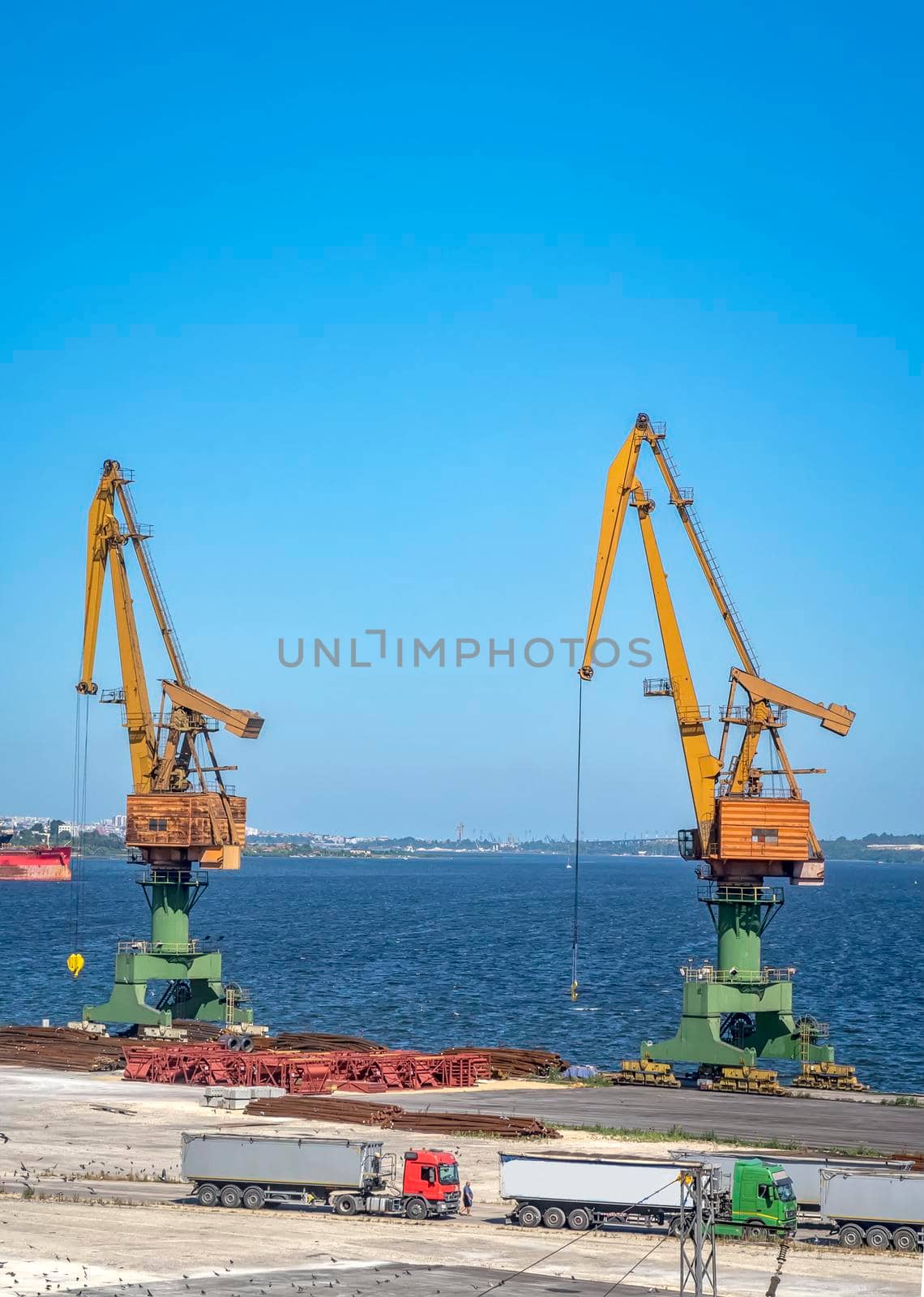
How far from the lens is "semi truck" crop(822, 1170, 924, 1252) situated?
37.5 metres

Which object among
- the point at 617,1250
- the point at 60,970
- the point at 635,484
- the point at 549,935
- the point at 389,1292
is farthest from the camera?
the point at 549,935

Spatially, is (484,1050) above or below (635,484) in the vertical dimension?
below

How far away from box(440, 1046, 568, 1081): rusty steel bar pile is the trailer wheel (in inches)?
1027

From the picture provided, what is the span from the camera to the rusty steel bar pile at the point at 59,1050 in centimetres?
6406

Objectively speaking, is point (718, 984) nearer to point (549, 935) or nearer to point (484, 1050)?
point (484, 1050)

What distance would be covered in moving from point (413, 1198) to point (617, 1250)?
5391 millimetres

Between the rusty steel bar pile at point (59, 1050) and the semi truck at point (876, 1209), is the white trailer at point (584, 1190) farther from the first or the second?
the rusty steel bar pile at point (59, 1050)

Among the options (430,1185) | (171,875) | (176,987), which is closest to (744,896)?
(171,875)

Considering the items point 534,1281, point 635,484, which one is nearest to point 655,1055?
point 635,484

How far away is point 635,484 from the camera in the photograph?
68.1 m

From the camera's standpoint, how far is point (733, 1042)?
6575 centimetres

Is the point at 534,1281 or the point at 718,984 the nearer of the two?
the point at 534,1281

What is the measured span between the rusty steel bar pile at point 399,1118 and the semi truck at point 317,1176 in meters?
9.63

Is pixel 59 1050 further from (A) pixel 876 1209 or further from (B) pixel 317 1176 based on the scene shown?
(A) pixel 876 1209
